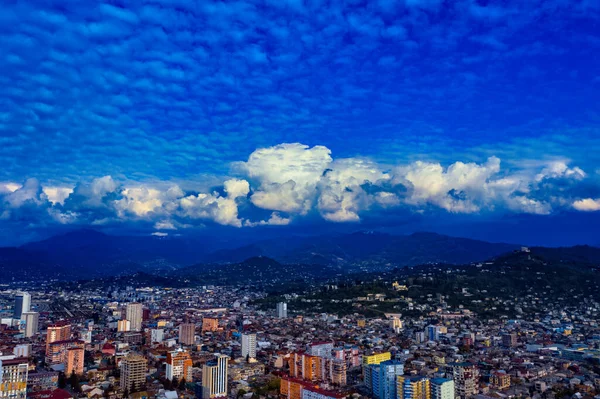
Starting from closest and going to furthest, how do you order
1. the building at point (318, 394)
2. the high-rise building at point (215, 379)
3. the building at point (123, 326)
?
the building at point (318, 394), the high-rise building at point (215, 379), the building at point (123, 326)

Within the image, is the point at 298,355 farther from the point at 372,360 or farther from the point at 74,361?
the point at 74,361

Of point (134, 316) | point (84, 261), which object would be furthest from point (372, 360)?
point (84, 261)

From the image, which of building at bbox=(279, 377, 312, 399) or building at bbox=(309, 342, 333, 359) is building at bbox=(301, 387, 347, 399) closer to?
building at bbox=(279, 377, 312, 399)

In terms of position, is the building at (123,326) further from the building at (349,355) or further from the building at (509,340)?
the building at (509,340)

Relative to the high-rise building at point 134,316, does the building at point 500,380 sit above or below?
below

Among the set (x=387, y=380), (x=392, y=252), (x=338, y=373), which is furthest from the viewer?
(x=392, y=252)

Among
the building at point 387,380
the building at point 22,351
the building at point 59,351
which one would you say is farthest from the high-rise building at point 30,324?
the building at point 387,380

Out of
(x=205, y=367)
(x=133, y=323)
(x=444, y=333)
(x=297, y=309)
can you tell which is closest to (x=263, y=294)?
(x=297, y=309)

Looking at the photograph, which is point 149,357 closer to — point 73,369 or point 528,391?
point 73,369

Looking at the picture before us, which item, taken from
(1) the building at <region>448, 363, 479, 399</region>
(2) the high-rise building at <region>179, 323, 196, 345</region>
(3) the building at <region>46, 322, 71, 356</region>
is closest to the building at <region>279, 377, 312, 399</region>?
(1) the building at <region>448, 363, 479, 399</region>
